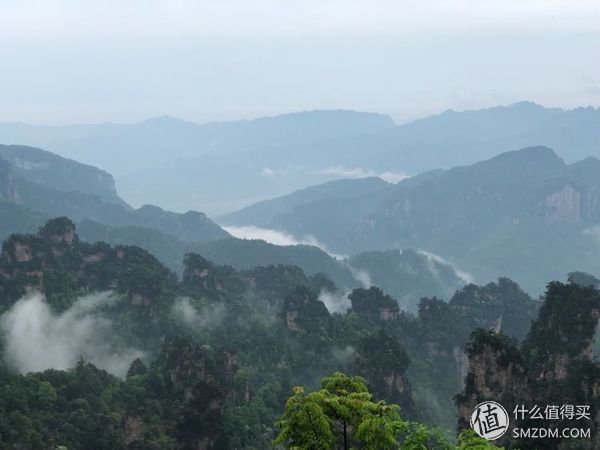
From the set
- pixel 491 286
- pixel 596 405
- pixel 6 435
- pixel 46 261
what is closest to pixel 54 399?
pixel 6 435

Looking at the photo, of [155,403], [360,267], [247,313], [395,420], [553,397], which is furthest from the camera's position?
[360,267]

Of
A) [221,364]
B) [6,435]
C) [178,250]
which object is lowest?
[6,435]

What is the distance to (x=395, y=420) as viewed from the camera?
16.8 meters

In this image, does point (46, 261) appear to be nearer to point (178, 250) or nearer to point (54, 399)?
point (54, 399)

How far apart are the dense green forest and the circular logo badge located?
6624mm

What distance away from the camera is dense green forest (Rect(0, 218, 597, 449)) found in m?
44.2

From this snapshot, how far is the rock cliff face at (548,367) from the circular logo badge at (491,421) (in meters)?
10.5

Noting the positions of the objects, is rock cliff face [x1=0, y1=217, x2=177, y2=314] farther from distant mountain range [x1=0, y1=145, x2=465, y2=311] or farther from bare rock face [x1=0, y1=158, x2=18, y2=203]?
bare rock face [x1=0, y1=158, x2=18, y2=203]

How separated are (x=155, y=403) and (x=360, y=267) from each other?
4819 inches

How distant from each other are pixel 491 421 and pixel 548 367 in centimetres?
2833

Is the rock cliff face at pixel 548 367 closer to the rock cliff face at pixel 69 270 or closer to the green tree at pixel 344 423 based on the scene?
the green tree at pixel 344 423

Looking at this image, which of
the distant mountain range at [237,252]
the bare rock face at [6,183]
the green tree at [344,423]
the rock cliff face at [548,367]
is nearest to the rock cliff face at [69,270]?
the rock cliff face at [548,367]

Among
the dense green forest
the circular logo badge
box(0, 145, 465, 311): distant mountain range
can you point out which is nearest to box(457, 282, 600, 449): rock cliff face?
the dense green forest

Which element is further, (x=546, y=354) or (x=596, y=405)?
(x=546, y=354)
